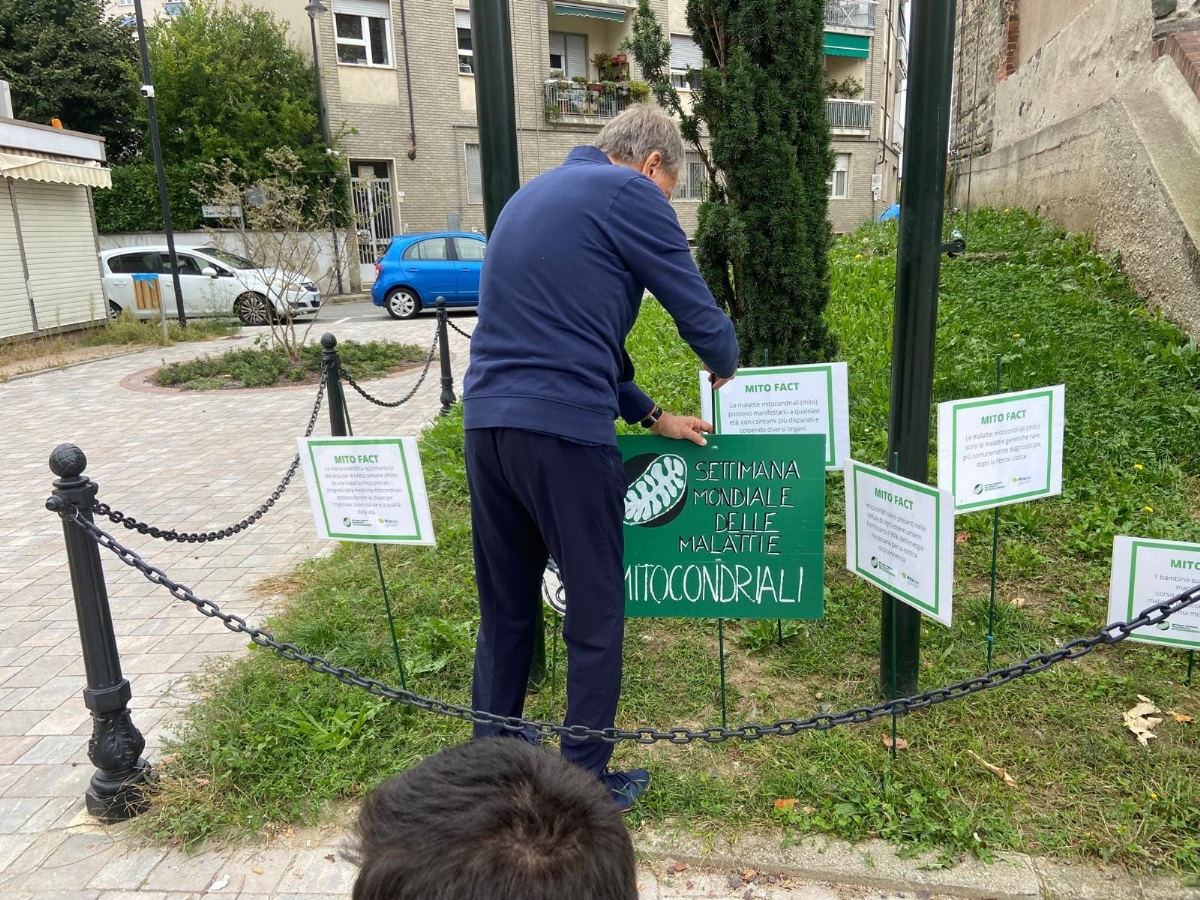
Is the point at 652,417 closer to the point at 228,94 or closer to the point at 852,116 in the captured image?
the point at 228,94

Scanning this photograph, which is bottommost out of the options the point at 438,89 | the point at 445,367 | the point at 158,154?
the point at 445,367

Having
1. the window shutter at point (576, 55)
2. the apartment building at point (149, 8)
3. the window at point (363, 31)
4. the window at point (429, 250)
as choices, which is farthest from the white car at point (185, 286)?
the window shutter at point (576, 55)

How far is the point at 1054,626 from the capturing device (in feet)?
12.2

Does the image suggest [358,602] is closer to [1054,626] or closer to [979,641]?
[979,641]

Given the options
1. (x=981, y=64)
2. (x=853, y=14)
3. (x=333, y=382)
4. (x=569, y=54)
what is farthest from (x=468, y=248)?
(x=853, y=14)

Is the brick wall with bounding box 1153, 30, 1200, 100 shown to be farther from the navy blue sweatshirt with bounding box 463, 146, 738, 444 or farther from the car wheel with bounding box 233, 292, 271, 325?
the car wheel with bounding box 233, 292, 271, 325

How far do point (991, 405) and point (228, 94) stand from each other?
25.1 metres

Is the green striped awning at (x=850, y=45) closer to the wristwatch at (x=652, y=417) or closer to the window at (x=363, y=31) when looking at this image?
the window at (x=363, y=31)

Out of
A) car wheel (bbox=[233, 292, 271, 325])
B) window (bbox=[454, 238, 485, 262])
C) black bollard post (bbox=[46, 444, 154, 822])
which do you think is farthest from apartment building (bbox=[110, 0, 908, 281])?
black bollard post (bbox=[46, 444, 154, 822])

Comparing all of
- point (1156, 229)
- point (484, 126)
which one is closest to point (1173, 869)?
point (484, 126)

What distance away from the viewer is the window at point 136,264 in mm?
18031

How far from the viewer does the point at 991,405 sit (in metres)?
3.07

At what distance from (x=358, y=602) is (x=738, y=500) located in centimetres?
217

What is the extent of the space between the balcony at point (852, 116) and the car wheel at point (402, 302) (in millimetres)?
20478
